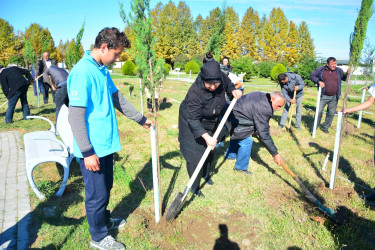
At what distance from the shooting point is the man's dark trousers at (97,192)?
239cm

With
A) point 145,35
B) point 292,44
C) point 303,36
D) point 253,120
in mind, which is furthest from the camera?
point 303,36

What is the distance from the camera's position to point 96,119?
2.26 meters

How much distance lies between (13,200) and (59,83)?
214cm


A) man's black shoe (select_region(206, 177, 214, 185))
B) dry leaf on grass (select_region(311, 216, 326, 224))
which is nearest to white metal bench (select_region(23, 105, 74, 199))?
man's black shoe (select_region(206, 177, 214, 185))

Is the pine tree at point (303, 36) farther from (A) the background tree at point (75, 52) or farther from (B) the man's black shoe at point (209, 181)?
(B) the man's black shoe at point (209, 181)

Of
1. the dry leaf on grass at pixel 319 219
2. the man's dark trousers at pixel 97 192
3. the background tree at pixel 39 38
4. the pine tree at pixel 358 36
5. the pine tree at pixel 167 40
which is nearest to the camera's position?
the man's dark trousers at pixel 97 192

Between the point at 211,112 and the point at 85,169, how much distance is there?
1.75 m

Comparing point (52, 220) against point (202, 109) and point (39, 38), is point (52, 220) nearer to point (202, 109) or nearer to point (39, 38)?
point (202, 109)

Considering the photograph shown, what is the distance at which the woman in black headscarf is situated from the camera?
304cm

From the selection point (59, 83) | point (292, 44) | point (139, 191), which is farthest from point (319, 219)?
point (292, 44)

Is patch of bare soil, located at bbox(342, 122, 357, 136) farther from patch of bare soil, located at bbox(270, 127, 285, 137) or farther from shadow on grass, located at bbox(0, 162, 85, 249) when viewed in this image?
shadow on grass, located at bbox(0, 162, 85, 249)

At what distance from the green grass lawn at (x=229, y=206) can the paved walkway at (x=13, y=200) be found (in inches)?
5.4

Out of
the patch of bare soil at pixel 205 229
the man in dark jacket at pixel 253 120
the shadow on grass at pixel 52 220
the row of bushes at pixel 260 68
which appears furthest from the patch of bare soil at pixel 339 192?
the row of bushes at pixel 260 68

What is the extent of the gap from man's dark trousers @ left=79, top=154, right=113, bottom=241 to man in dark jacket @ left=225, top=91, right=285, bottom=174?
2317 mm
